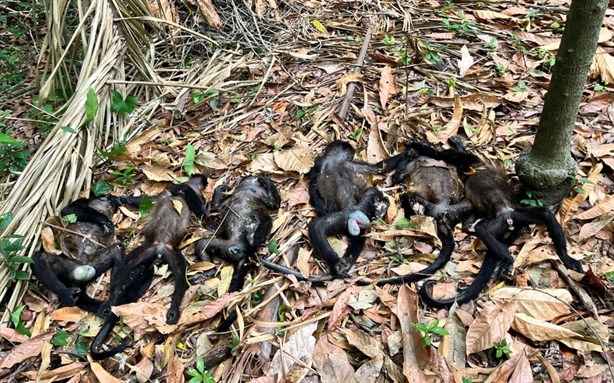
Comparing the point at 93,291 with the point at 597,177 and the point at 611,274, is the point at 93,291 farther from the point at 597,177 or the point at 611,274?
the point at 597,177

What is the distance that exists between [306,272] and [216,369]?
0.64 meters

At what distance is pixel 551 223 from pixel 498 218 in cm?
25

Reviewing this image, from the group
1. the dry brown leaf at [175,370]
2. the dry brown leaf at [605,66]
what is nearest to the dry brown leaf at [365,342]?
the dry brown leaf at [175,370]

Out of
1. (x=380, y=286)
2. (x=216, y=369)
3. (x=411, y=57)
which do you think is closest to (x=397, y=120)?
(x=411, y=57)

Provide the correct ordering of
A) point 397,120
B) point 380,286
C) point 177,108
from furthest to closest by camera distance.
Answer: point 177,108
point 397,120
point 380,286

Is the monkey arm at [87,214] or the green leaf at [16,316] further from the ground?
the monkey arm at [87,214]

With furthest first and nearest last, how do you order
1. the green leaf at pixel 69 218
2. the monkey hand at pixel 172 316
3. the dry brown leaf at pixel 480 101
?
the dry brown leaf at pixel 480 101
the green leaf at pixel 69 218
the monkey hand at pixel 172 316

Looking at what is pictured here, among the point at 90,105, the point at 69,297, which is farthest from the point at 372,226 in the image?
the point at 90,105

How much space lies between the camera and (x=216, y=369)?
2.16 m

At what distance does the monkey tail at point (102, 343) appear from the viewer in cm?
224

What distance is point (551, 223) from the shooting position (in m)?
2.38

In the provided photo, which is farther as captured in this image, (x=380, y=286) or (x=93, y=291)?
(x=93, y=291)

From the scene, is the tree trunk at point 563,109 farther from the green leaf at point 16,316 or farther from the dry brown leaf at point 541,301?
the green leaf at point 16,316

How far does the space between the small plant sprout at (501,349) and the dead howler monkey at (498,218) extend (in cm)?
29
